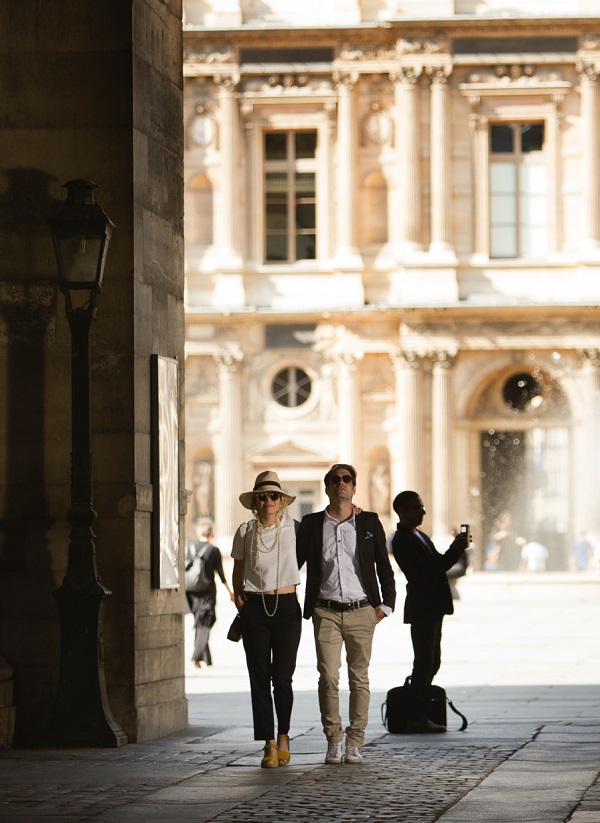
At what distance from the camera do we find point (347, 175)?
48719 millimetres

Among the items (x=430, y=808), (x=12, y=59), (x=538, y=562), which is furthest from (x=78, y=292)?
(x=538, y=562)

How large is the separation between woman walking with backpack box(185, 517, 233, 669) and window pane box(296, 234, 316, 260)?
29.4m

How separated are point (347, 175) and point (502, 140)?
4.07 metres

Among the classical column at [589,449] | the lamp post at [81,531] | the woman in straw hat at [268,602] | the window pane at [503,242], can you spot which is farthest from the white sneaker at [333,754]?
the window pane at [503,242]

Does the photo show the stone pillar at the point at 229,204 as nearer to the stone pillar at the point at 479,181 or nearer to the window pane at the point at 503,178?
the stone pillar at the point at 479,181

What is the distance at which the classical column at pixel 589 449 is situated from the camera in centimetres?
4791

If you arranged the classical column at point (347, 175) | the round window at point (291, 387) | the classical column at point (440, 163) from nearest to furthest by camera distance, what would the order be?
the classical column at point (440, 163) < the classical column at point (347, 175) < the round window at point (291, 387)

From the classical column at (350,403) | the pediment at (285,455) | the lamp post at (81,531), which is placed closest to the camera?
the lamp post at (81,531)

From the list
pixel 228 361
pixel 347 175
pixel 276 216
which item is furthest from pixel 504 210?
pixel 228 361

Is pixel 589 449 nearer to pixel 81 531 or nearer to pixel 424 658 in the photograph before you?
pixel 424 658

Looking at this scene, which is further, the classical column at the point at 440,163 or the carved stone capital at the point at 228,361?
the carved stone capital at the point at 228,361

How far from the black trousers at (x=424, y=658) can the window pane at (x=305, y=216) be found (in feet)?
120

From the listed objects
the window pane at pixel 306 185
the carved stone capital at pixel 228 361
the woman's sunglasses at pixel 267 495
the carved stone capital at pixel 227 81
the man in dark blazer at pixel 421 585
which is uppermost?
the carved stone capital at pixel 227 81

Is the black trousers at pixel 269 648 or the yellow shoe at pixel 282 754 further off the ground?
the black trousers at pixel 269 648
